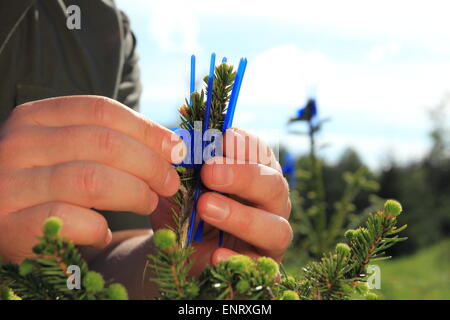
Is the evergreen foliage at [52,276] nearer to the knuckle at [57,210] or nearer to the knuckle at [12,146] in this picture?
the knuckle at [57,210]

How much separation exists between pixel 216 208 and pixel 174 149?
113 millimetres

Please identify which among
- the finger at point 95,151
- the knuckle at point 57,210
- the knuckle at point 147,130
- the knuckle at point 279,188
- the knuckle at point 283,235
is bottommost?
the knuckle at point 283,235

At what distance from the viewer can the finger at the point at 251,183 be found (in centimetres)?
66

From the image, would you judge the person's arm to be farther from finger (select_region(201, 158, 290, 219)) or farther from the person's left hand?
finger (select_region(201, 158, 290, 219))

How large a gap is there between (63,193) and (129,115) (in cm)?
15

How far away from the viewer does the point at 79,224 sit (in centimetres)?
57

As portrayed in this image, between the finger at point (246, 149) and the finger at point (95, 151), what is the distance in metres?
0.10

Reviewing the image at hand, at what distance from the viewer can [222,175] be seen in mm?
669

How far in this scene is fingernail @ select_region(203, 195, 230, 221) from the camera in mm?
662

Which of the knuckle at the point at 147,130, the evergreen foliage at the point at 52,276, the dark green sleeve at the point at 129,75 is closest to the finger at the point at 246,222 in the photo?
the knuckle at the point at 147,130

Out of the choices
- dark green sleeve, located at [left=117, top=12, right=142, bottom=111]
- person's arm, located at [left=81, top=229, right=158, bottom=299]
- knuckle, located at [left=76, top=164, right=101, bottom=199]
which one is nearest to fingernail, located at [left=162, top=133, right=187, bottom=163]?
knuckle, located at [left=76, top=164, right=101, bottom=199]

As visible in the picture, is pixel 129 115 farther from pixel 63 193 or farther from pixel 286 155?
pixel 286 155

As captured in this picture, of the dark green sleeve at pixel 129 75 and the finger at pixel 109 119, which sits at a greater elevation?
the dark green sleeve at pixel 129 75
